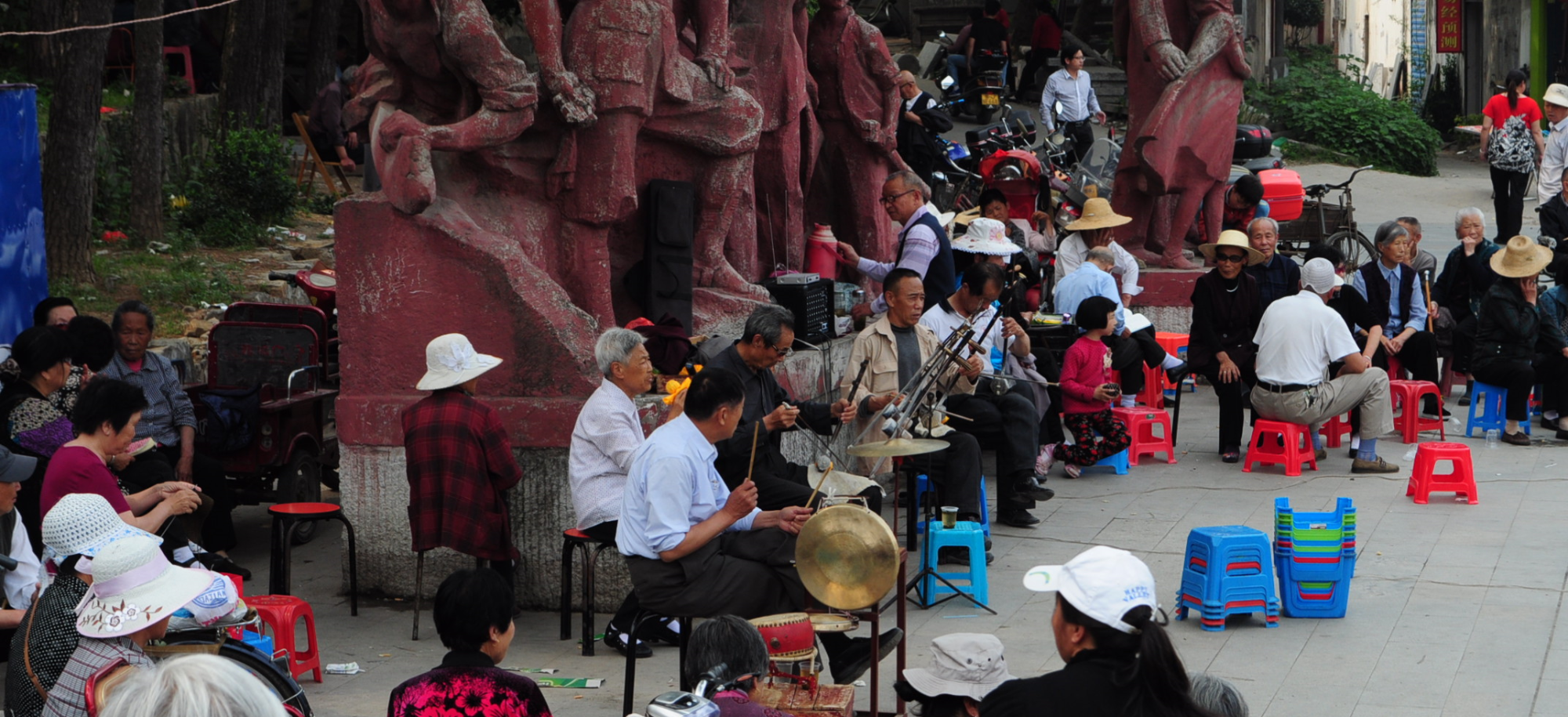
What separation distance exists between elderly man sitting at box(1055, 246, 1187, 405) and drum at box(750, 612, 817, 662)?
517 centimetres

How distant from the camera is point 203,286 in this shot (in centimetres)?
1266

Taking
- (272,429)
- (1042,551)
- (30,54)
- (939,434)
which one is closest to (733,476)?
(939,434)

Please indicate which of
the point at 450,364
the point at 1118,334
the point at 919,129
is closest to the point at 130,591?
the point at 450,364

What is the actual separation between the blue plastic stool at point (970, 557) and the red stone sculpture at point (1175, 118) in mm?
6182

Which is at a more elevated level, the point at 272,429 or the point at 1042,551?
the point at 272,429

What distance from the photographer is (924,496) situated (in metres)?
8.37

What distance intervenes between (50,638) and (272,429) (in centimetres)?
402

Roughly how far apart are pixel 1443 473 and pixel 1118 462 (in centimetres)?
180

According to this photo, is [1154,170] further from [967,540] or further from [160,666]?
[160,666]

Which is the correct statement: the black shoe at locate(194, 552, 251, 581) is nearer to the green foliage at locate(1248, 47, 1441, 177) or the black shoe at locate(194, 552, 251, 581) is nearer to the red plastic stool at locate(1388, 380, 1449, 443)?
the red plastic stool at locate(1388, 380, 1449, 443)

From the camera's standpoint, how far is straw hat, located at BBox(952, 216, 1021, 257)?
34.6 ft

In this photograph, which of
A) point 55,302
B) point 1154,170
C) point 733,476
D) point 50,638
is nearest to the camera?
point 50,638

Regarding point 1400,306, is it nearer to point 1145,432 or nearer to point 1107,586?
point 1145,432

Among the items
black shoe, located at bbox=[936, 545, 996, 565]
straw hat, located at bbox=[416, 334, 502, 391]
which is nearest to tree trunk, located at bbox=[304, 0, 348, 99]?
straw hat, located at bbox=[416, 334, 502, 391]
